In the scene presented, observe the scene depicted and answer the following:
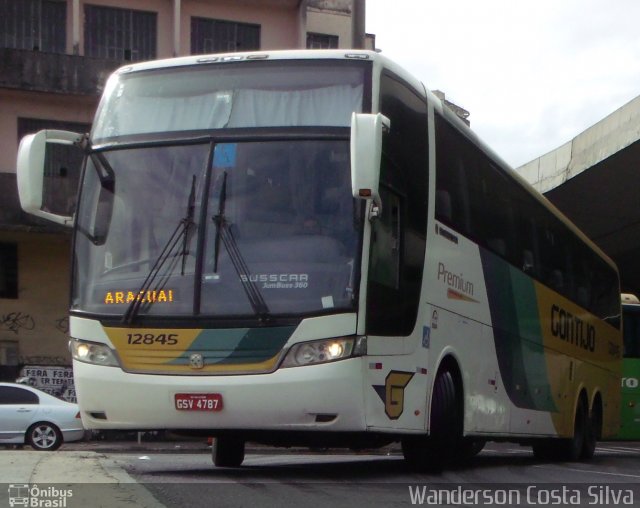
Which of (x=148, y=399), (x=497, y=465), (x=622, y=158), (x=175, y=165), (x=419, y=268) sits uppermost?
(x=622, y=158)

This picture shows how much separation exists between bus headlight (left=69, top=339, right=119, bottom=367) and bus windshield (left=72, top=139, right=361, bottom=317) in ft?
0.98

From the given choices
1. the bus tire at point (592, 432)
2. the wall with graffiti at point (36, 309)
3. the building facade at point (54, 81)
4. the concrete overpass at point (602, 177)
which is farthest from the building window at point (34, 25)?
the bus tire at point (592, 432)

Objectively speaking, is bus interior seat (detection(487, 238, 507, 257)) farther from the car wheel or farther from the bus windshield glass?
the car wheel

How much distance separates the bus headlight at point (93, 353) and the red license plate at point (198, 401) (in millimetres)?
660

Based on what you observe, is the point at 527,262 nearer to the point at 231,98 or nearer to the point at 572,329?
the point at 572,329

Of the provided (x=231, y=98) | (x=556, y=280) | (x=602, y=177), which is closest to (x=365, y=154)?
(x=231, y=98)

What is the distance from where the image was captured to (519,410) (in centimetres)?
1453

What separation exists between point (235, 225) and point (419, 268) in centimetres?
191

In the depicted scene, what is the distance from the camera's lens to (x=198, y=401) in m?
9.39

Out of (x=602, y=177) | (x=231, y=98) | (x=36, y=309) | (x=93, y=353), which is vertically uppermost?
(x=602, y=177)

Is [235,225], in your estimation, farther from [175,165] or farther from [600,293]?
[600,293]

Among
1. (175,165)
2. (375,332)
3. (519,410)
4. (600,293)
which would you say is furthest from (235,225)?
(600,293)

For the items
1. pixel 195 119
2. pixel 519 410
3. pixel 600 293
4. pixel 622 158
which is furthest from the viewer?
pixel 622 158

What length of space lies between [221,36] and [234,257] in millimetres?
22785
